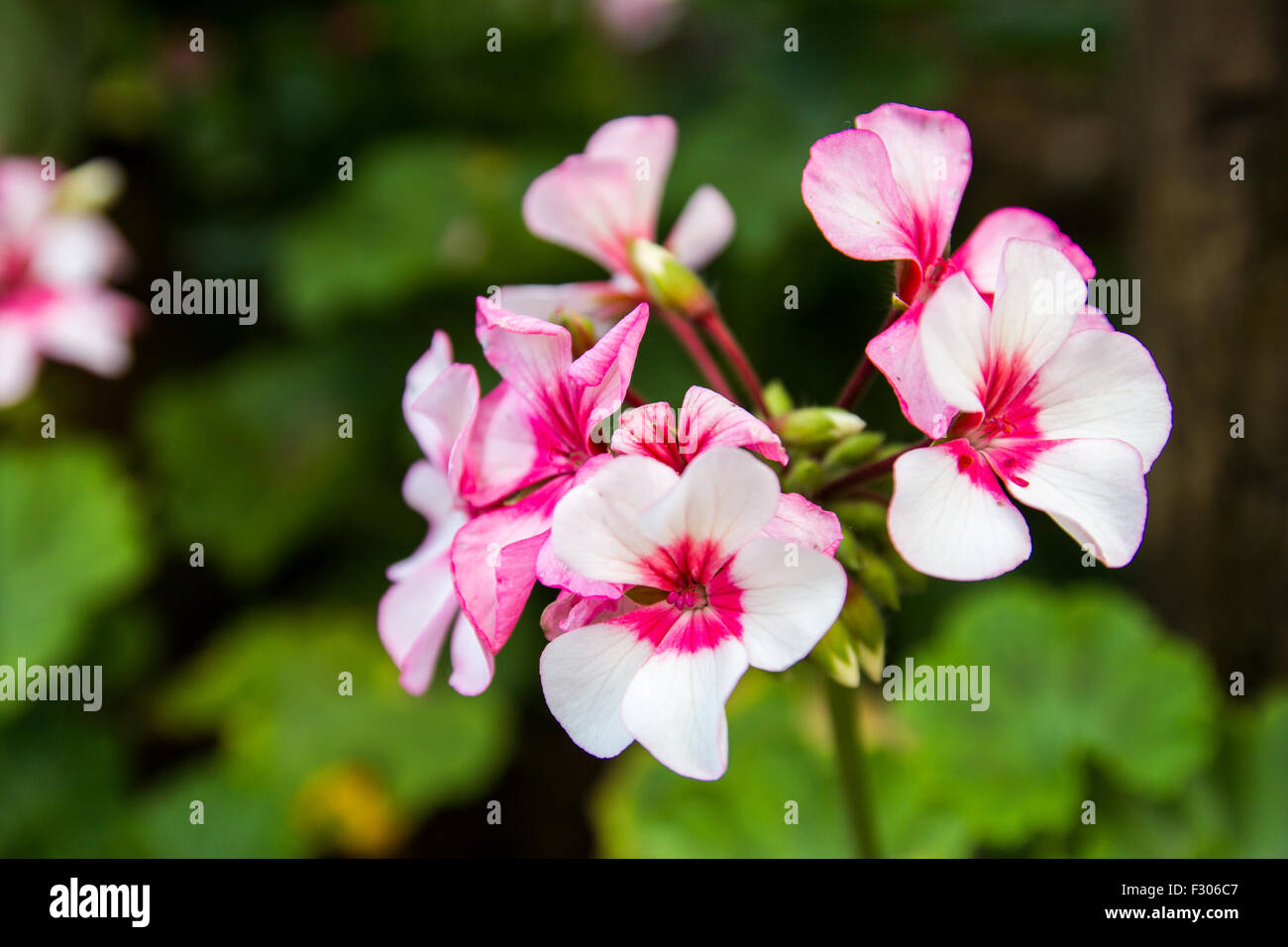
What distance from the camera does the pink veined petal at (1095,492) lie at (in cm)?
72

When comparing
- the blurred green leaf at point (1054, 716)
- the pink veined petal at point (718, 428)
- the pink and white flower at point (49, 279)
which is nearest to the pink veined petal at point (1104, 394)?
the pink veined petal at point (718, 428)

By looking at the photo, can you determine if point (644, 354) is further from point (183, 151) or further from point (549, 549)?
point (549, 549)

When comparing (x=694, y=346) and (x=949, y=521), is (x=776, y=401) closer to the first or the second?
(x=694, y=346)

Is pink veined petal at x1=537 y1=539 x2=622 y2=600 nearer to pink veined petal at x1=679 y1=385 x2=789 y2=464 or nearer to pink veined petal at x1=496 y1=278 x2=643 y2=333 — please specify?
pink veined petal at x1=679 y1=385 x2=789 y2=464

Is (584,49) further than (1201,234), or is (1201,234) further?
(584,49)

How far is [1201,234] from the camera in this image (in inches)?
63.4

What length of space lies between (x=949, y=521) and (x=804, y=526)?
0.10m

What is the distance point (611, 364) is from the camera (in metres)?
0.77

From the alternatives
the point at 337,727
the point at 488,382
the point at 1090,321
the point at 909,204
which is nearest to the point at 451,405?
the point at 909,204

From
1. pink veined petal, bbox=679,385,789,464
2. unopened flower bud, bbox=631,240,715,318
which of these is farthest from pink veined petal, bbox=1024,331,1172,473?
unopened flower bud, bbox=631,240,715,318

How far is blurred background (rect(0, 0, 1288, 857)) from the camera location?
151cm

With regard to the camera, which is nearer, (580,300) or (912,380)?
(912,380)

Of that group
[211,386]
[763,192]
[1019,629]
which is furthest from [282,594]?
[1019,629]

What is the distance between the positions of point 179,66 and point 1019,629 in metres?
2.34
